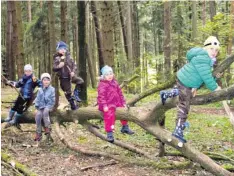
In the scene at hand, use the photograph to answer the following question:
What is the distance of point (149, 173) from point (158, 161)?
1.72 feet

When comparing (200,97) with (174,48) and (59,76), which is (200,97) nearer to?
(59,76)

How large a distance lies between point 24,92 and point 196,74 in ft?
13.5

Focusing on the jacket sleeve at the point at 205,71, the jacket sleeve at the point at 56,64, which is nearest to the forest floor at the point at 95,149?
the jacket sleeve at the point at 56,64

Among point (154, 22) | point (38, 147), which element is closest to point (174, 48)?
point (154, 22)

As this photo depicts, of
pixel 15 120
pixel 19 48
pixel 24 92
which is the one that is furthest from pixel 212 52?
pixel 19 48

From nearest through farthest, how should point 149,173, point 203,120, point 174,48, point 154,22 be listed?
point 149,173
point 203,120
point 174,48
point 154,22

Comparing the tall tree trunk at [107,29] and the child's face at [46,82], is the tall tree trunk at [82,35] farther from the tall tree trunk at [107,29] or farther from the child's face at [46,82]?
the child's face at [46,82]

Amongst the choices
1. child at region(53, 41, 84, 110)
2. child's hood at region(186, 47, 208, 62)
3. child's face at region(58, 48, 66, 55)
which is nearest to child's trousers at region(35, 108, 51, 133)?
child at region(53, 41, 84, 110)

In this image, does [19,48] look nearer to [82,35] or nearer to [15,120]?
[82,35]

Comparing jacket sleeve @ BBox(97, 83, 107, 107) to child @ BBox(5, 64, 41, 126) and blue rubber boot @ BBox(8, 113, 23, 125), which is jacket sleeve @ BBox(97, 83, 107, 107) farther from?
blue rubber boot @ BBox(8, 113, 23, 125)

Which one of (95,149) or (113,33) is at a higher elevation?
(113,33)

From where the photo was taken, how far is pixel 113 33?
25531mm

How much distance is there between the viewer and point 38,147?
7.73 metres

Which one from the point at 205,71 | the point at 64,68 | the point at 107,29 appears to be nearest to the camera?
the point at 205,71
